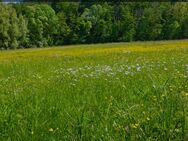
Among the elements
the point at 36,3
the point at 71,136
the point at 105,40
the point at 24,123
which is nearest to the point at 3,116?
the point at 24,123

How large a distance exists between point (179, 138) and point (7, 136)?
1.62 meters

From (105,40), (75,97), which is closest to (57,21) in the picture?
(105,40)

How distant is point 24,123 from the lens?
474 cm

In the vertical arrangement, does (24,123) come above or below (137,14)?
above

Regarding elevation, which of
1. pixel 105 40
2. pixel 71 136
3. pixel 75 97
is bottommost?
pixel 105 40

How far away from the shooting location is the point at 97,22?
10281 cm

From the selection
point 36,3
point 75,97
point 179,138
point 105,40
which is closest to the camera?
point 179,138

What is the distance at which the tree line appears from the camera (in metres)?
91.9

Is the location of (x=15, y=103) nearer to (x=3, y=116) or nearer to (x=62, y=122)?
(x=3, y=116)

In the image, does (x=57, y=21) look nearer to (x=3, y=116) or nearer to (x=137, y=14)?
(x=137, y=14)

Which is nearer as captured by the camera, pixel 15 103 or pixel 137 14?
pixel 15 103

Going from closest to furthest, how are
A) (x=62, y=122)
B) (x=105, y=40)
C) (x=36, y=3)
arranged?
(x=62, y=122) → (x=105, y=40) → (x=36, y=3)

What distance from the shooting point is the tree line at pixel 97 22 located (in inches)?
3617

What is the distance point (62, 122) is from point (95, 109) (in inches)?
24.0
